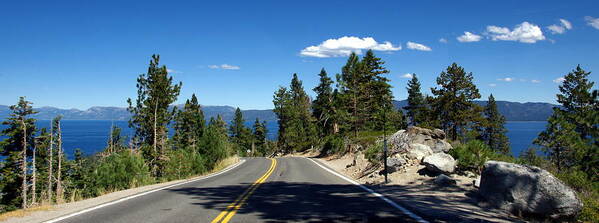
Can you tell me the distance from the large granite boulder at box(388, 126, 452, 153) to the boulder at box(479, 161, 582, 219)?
9124 mm

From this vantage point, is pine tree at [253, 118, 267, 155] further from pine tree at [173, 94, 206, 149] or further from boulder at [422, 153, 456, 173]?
boulder at [422, 153, 456, 173]

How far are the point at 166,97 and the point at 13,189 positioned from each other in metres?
13.8

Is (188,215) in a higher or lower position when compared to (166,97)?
lower

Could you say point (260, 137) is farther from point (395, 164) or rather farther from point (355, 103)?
point (395, 164)

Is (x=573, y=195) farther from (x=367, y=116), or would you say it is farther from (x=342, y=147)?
→ (x=367, y=116)

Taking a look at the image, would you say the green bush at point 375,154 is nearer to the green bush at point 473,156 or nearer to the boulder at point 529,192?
the green bush at point 473,156

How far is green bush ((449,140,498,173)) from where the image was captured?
1377cm

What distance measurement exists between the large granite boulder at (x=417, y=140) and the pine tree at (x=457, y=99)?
23.3 meters

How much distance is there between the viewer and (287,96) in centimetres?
8244

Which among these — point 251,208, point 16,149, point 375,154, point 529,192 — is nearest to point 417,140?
point 375,154

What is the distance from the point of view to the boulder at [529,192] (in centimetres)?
745

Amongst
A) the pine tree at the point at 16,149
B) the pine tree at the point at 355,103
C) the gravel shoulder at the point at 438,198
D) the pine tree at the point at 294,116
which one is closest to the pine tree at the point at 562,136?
the gravel shoulder at the point at 438,198

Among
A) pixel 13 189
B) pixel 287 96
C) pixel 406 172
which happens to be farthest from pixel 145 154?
pixel 287 96

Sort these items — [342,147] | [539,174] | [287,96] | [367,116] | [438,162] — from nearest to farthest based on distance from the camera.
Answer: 1. [539,174]
2. [438,162]
3. [342,147]
4. [367,116]
5. [287,96]
